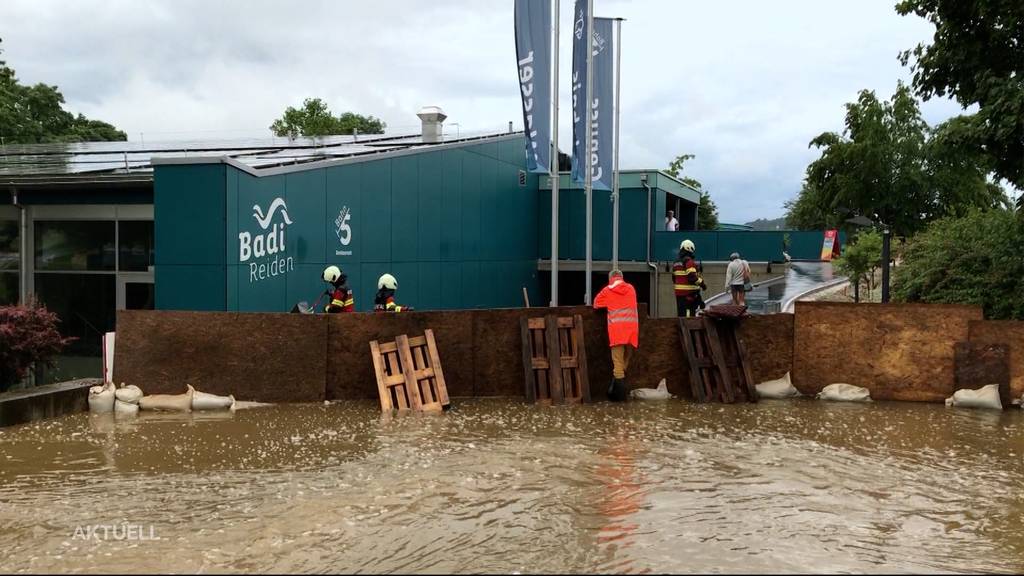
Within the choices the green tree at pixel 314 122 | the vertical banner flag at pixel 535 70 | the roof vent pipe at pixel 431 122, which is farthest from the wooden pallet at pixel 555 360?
the green tree at pixel 314 122

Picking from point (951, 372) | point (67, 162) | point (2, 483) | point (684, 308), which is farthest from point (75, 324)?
point (951, 372)

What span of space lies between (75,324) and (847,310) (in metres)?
13.8

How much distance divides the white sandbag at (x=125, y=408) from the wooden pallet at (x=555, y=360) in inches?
197

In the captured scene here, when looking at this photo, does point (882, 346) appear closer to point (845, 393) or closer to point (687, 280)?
point (845, 393)

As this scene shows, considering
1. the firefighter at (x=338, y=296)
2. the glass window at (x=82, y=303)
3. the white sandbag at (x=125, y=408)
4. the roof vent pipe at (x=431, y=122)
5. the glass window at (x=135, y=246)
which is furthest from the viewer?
the roof vent pipe at (x=431, y=122)

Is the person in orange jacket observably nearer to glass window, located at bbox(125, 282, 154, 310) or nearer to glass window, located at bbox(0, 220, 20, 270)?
glass window, located at bbox(125, 282, 154, 310)

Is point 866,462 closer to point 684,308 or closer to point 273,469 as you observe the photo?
point 273,469

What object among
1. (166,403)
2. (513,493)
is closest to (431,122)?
(166,403)

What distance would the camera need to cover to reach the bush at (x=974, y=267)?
14945mm

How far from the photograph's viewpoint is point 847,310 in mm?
11773

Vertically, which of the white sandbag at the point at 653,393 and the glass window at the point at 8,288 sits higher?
the glass window at the point at 8,288

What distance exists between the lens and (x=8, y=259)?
16.0 metres

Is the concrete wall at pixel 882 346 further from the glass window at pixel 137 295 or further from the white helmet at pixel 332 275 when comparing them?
the glass window at pixel 137 295

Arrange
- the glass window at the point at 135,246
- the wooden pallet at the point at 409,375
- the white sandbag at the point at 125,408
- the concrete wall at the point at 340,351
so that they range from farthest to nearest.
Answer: the glass window at the point at 135,246, the wooden pallet at the point at 409,375, the concrete wall at the point at 340,351, the white sandbag at the point at 125,408
